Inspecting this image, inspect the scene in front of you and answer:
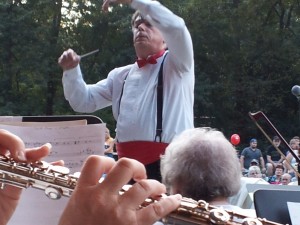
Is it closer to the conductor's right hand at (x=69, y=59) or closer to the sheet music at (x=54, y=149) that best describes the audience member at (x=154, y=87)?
the conductor's right hand at (x=69, y=59)

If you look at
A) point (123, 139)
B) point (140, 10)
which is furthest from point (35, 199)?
point (140, 10)

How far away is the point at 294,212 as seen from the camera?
2.02 meters

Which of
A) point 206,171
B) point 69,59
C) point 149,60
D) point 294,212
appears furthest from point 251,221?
point 69,59

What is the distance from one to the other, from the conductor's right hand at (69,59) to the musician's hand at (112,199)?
2046 mm

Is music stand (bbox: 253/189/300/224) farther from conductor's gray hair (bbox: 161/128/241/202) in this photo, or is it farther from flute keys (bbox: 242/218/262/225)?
flute keys (bbox: 242/218/262/225)

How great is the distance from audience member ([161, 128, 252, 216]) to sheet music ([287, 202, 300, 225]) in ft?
1.21

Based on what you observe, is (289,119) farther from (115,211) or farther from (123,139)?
(115,211)

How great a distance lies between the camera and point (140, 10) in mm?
2779

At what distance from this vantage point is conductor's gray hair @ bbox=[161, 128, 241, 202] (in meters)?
1.70

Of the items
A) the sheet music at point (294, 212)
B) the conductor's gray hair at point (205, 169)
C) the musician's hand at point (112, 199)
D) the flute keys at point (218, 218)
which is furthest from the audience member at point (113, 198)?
the sheet music at point (294, 212)

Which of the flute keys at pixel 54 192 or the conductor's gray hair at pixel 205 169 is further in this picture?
the conductor's gray hair at pixel 205 169

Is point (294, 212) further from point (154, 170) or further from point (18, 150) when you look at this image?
point (18, 150)

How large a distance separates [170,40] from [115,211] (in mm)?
1877

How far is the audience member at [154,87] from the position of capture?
2.69 metres
